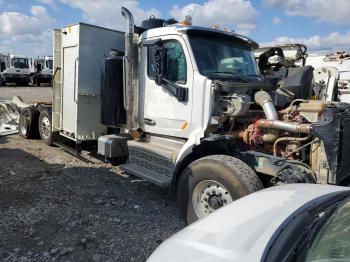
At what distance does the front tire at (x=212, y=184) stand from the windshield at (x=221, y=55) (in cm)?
137

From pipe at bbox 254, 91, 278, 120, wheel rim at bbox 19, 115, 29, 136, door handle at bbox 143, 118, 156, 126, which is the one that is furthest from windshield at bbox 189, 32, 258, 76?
wheel rim at bbox 19, 115, 29, 136

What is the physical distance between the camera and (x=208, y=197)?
4.89 meters

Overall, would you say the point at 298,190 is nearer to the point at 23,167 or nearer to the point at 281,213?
the point at 281,213

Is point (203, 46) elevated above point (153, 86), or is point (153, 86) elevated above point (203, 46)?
point (203, 46)

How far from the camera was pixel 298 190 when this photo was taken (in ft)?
9.45

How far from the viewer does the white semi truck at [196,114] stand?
4586 millimetres

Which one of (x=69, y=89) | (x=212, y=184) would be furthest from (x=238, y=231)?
(x=69, y=89)

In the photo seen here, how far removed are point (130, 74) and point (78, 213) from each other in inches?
91.0

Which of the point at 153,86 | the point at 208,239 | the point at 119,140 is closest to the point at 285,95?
the point at 153,86

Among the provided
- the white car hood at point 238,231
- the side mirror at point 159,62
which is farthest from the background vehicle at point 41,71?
the white car hood at point 238,231

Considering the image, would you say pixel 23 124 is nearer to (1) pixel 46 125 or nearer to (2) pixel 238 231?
(1) pixel 46 125

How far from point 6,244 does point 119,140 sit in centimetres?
281

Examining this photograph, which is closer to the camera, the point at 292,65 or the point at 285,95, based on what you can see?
the point at 285,95

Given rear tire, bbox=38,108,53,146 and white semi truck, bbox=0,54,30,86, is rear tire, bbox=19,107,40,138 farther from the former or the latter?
white semi truck, bbox=0,54,30,86
